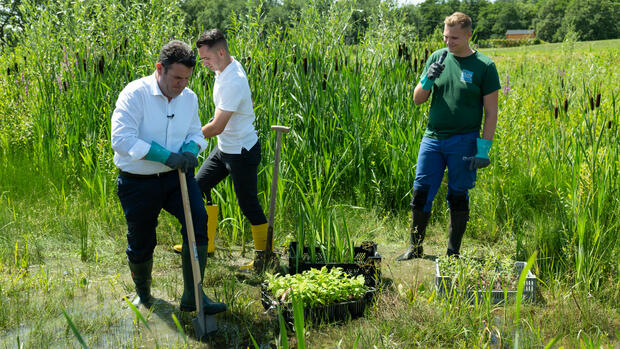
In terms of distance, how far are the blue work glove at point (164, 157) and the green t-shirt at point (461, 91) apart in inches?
81.4

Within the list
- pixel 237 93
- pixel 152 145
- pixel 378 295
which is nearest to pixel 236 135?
pixel 237 93

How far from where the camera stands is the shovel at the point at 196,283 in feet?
9.66

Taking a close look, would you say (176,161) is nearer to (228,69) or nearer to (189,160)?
(189,160)

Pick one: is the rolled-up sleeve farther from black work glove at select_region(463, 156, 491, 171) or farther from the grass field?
black work glove at select_region(463, 156, 491, 171)

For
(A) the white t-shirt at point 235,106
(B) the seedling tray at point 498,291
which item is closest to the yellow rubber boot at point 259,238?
(A) the white t-shirt at point 235,106

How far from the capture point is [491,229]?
478 cm

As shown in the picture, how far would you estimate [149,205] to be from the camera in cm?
315

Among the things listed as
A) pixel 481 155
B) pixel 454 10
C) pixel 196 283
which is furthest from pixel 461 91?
pixel 454 10

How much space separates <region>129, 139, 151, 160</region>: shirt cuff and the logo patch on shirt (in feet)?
7.66

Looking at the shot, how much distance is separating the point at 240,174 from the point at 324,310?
4.27ft

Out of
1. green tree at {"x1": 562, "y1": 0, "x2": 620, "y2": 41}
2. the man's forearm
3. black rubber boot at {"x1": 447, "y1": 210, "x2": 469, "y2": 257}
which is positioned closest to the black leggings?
black rubber boot at {"x1": 447, "y1": 210, "x2": 469, "y2": 257}

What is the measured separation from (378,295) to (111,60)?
4225 mm

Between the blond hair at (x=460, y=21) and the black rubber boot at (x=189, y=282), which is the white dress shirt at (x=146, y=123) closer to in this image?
the black rubber boot at (x=189, y=282)

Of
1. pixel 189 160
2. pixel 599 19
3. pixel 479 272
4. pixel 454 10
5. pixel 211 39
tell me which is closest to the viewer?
pixel 189 160
